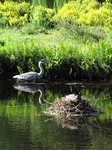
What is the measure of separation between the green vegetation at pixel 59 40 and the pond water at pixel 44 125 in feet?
8.62

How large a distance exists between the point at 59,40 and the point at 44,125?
43.5 ft

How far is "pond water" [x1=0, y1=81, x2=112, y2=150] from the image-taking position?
10.9 meters

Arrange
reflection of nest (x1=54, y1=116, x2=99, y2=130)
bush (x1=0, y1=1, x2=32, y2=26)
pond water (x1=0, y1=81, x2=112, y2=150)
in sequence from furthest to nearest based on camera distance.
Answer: bush (x1=0, y1=1, x2=32, y2=26) → reflection of nest (x1=54, y1=116, x2=99, y2=130) → pond water (x1=0, y1=81, x2=112, y2=150)

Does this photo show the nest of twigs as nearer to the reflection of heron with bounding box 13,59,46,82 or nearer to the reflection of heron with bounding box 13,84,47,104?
the reflection of heron with bounding box 13,84,47,104

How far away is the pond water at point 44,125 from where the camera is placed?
10945 mm

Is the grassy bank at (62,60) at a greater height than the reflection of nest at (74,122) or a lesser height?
greater

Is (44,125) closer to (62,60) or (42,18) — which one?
(62,60)

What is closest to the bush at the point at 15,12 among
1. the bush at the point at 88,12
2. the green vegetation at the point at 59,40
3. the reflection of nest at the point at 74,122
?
the green vegetation at the point at 59,40

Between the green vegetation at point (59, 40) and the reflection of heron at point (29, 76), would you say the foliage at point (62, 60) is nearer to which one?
the green vegetation at point (59, 40)

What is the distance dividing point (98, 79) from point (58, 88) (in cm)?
253

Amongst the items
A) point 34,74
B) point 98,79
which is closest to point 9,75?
point 34,74

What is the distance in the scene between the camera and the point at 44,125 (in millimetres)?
12719

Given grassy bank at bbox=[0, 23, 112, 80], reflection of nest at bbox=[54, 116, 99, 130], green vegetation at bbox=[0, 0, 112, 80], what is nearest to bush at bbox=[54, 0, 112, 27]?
green vegetation at bbox=[0, 0, 112, 80]

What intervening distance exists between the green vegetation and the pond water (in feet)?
8.62
